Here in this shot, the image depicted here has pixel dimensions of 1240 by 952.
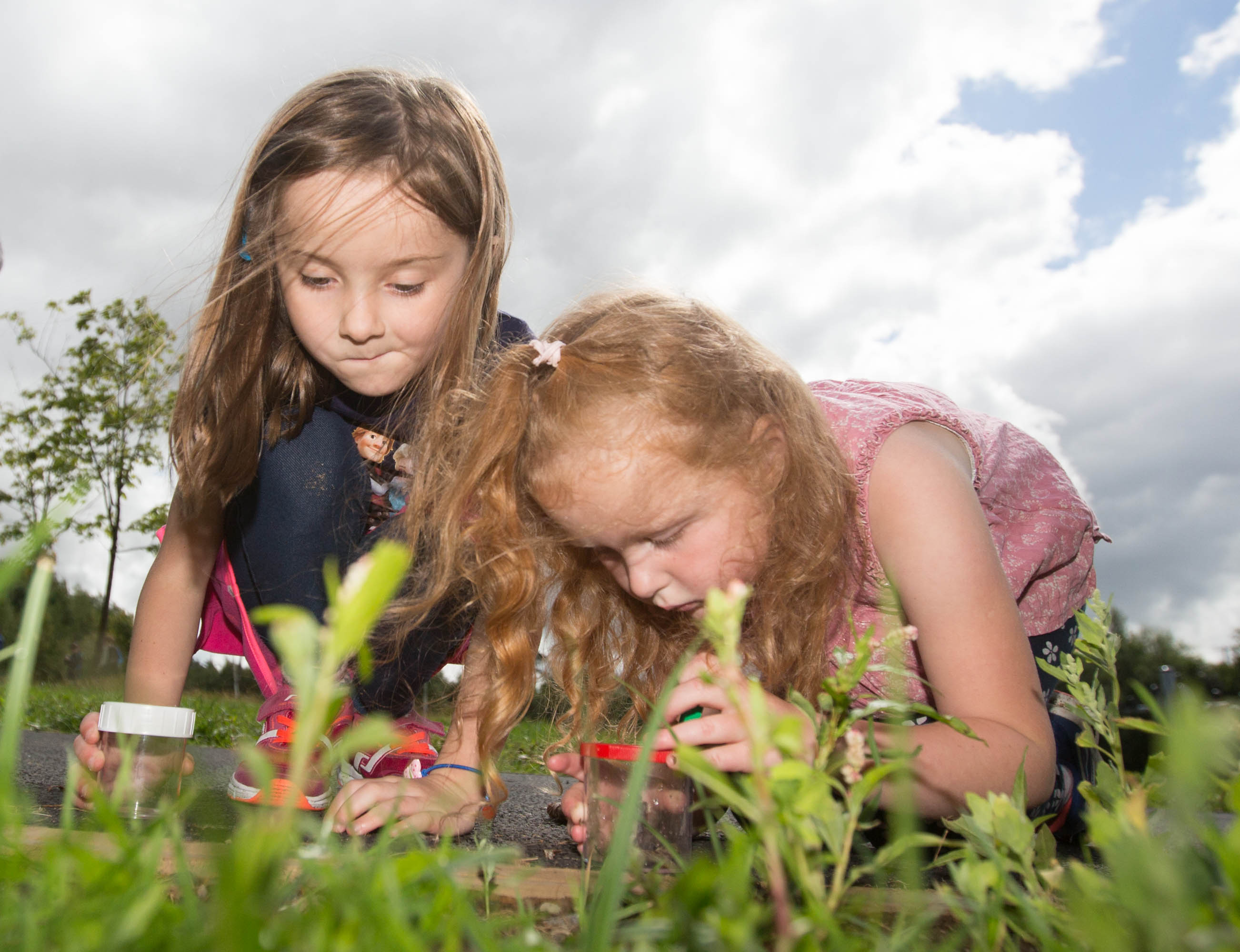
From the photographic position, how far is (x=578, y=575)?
9.00ft

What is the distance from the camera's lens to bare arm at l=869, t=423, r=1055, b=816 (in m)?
1.84

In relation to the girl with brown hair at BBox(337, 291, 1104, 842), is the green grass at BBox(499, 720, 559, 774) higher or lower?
lower

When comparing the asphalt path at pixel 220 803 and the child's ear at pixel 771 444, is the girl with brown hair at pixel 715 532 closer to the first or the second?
the child's ear at pixel 771 444

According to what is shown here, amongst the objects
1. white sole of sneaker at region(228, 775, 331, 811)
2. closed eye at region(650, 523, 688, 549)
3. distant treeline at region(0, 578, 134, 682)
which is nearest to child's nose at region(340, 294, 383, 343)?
closed eye at region(650, 523, 688, 549)

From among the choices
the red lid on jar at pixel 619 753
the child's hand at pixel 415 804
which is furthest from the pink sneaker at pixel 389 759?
the red lid on jar at pixel 619 753

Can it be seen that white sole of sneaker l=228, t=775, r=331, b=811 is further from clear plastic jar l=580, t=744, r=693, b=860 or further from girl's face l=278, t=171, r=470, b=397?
girl's face l=278, t=171, r=470, b=397

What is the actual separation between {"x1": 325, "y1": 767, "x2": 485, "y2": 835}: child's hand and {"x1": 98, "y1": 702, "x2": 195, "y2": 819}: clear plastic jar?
35 centimetres

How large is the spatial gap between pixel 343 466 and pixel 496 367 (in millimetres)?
963

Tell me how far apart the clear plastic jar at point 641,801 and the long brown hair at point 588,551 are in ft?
1.88

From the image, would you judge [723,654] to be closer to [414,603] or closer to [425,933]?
[425,933]

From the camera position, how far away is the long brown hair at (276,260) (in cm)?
293

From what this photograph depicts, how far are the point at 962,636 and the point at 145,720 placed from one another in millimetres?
1800

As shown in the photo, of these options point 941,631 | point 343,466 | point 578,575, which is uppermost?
point 343,466

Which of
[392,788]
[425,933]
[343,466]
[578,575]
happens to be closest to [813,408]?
[578,575]
